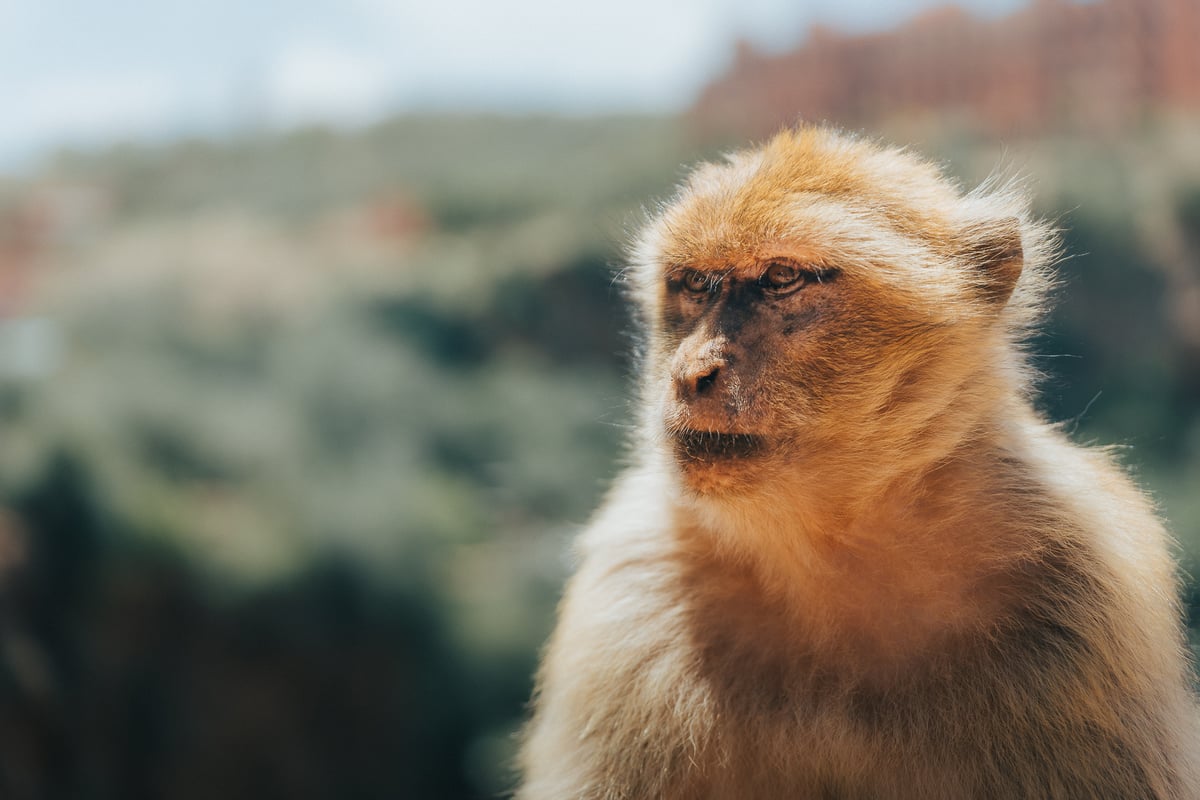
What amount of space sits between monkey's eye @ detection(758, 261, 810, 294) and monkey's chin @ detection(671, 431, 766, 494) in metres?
0.22

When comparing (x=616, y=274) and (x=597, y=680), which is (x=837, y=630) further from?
(x=616, y=274)

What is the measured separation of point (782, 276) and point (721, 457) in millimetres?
274

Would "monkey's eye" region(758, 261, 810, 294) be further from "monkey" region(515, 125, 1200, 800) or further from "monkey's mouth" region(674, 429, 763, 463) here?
"monkey's mouth" region(674, 429, 763, 463)

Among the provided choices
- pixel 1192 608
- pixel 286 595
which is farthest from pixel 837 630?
pixel 286 595

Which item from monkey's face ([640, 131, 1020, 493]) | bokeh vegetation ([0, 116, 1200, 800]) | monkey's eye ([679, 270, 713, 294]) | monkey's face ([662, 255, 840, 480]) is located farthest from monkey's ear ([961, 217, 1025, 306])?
bokeh vegetation ([0, 116, 1200, 800])

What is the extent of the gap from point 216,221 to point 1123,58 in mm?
5163

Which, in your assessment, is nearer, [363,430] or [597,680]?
[597,680]

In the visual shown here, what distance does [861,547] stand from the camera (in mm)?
1441

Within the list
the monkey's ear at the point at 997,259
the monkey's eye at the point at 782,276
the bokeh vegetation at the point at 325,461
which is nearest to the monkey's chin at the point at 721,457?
the monkey's eye at the point at 782,276

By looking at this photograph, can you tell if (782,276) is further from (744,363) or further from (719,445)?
(719,445)

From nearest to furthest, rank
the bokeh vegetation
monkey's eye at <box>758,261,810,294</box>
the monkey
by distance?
the monkey < monkey's eye at <box>758,261,810,294</box> < the bokeh vegetation

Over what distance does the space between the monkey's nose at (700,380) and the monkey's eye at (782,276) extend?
164mm

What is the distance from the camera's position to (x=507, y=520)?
523 centimetres

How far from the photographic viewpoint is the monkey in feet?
4.28
